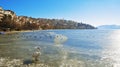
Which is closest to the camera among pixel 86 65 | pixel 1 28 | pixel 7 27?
pixel 86 65

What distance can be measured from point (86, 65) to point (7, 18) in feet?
443

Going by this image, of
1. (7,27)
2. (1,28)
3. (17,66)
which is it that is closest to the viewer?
(17,66)

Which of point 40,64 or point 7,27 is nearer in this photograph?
point 40,64

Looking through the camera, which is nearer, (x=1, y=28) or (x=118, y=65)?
(x=118, y=65)

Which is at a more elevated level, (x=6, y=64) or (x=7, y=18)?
(x=7, y=18)

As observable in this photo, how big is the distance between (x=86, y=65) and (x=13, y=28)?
429ft

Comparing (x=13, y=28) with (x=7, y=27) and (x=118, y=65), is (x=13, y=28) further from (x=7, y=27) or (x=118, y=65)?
(x=118, y=65)

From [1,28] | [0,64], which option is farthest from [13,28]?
[0,64]

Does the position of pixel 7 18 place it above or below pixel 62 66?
above

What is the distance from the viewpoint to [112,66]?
3575 cm

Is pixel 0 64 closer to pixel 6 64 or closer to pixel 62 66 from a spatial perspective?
pixel 6 64

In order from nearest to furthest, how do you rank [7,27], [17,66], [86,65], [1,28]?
[17,66] < [86,65] < [1,28] < [7,27]

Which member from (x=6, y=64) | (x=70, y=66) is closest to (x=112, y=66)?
(x=70, y=66)

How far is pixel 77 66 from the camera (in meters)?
34.6
